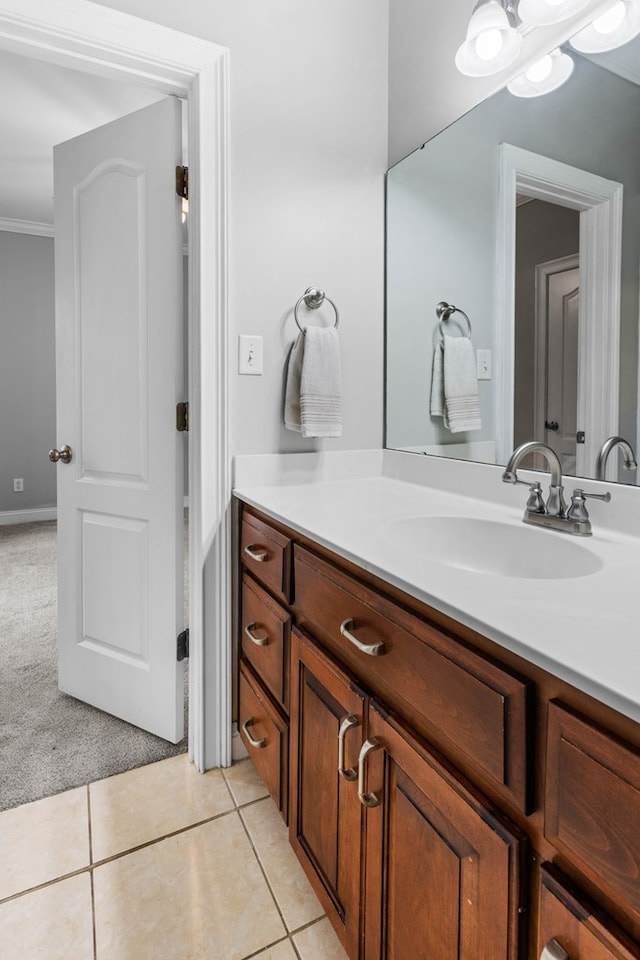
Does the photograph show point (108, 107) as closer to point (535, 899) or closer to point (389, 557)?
point (389, 557)

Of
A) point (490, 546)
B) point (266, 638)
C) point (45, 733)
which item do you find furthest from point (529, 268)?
point (45, 733)

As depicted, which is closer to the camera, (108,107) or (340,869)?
(340,869)

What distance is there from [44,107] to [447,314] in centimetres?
269

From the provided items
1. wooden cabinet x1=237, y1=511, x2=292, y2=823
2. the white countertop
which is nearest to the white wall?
the white countertop

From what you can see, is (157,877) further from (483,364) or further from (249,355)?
(483,364)

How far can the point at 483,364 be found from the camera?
1456 millimetres

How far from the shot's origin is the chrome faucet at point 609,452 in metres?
1.06

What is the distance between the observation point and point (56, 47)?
132cm

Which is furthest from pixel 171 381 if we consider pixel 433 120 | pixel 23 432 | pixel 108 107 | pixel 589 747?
pixel 23 432

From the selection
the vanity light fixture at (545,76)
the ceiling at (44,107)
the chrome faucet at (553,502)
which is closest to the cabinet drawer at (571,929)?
the chrome faucet at (553,502)

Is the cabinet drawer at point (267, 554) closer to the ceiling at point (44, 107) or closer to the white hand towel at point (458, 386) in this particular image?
the white hand towel at point (458, 386)

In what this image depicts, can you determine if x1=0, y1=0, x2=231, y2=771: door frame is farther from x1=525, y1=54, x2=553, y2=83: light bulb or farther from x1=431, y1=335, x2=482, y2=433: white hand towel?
x1=525, y1=54, x2=553, y2=83: light bulb

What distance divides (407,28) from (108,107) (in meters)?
1.94

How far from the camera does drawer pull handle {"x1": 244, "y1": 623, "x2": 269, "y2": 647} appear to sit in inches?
51.5
